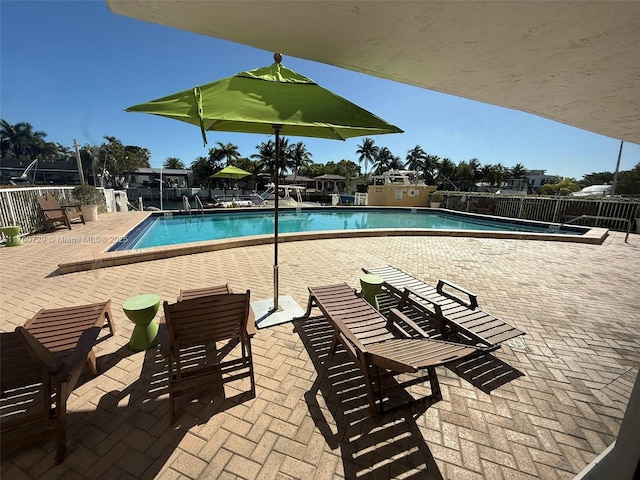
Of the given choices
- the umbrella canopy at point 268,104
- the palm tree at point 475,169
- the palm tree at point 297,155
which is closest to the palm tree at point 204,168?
the palm tree at point 297,155

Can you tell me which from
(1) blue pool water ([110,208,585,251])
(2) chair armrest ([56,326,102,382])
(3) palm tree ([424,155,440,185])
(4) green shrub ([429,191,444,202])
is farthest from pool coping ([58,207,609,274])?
(3) palm tree ([424,155,440,185])

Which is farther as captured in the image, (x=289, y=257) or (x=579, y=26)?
(x=289, y=257)

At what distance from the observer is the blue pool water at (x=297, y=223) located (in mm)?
11781

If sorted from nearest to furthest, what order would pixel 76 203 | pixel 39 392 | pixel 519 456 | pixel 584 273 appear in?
pixel 519 456, pixel 39 392, pixel 584 273, pixel 76 203

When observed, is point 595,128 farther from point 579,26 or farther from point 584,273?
point 584,273

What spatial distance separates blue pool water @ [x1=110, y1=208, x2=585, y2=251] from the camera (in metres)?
11.8

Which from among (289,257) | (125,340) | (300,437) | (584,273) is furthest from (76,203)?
(584,273)

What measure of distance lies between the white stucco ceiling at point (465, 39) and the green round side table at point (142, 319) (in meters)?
2.62

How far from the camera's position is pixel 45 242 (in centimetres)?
735

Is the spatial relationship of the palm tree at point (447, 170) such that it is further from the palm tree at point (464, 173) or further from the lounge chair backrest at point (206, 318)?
the lounge chair backrest at point (206, 318)

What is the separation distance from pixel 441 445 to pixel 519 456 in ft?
1.78

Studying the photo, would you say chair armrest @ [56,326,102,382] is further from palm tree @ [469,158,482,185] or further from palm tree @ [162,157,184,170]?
palm tree @ [162,157,184,170]

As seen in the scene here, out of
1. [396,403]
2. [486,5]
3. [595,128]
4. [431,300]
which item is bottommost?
[396,403]

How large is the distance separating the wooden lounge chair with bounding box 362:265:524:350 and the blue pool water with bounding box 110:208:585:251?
8977 mm
